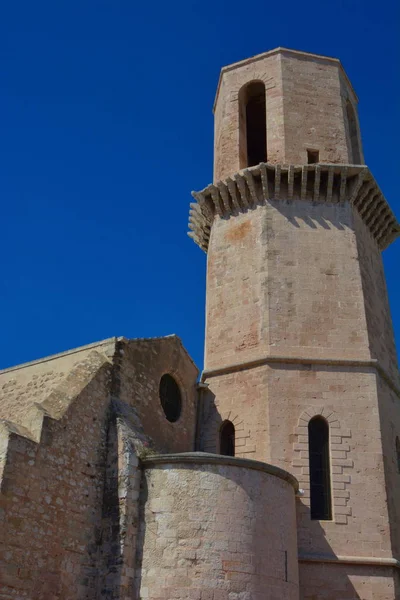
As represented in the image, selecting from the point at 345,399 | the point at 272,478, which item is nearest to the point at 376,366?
the point at 345,399

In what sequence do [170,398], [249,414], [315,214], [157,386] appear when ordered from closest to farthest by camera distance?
1. [157,386]
2. [249,414]
3. [170,398]
4. [315,214]

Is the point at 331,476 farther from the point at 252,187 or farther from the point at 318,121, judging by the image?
the point at 318,121

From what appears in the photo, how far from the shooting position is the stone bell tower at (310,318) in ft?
42.5

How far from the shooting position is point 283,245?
16031mm

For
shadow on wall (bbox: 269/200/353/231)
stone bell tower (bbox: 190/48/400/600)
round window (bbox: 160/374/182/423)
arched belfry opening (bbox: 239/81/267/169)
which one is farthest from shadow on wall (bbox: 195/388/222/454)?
arched belfry opening (bbox: 239/81/267/169)

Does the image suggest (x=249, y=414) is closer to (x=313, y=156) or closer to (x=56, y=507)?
(x=56, y=507)

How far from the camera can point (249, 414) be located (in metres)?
14.4

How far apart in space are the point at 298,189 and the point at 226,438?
6.48 metres

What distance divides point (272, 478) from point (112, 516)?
2912 mm

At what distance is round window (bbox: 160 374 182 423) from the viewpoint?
14365 millimetres

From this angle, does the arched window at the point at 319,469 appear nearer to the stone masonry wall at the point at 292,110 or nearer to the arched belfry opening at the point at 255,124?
the stone masonry wall at the point at 292,110

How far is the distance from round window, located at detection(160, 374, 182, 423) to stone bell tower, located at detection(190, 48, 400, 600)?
→ 0.87m

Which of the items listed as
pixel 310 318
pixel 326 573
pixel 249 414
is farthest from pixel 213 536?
pixel 310 318

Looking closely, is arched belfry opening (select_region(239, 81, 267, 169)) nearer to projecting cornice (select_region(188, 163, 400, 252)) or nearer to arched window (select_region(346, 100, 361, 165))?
arched window (select_region(346, 100, 361, 165))
